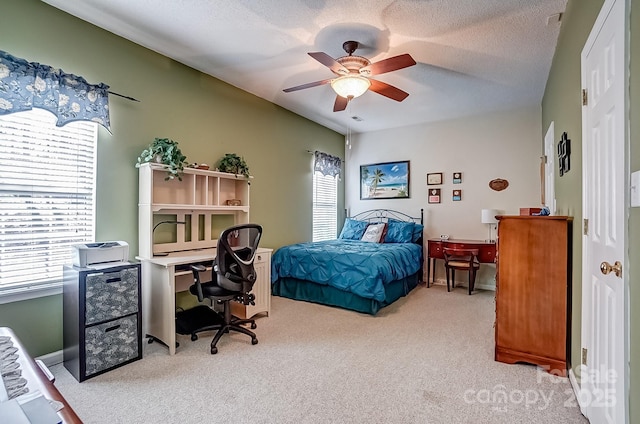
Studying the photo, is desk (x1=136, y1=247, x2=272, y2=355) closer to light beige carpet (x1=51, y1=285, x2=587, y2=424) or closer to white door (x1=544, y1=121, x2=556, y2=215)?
light beige carpet (x1=51, y1=285, x2=587, y2=424)

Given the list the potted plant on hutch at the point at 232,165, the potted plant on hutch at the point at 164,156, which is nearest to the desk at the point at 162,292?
the potted plant on hutch at the point at 164,156

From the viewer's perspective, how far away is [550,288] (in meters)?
2.42

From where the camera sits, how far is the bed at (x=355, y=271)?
3.71m

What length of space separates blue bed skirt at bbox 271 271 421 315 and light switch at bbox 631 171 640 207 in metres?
2.74

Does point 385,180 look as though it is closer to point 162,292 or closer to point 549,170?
point 549,170

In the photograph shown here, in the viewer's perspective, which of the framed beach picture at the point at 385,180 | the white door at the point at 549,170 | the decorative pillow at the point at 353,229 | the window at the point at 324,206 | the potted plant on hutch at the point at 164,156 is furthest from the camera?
the framed beach picture at the point at 385,180

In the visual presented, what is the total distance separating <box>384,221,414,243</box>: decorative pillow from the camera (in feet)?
17.1

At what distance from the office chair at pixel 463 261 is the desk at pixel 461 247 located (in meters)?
0.06

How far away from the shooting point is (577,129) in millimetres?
2146

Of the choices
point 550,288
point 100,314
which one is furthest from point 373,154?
point 100,314

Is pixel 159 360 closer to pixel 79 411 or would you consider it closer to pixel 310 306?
pixel 79 411

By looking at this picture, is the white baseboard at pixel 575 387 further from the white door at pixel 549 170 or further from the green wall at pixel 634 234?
the white door at pixel 549 170

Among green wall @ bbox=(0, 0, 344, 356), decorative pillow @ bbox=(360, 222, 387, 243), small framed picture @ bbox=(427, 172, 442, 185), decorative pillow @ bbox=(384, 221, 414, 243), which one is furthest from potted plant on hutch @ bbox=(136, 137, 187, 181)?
small framed picture @ bbox=(427, 172, 442, 185)

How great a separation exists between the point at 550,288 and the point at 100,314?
3.32 meters
